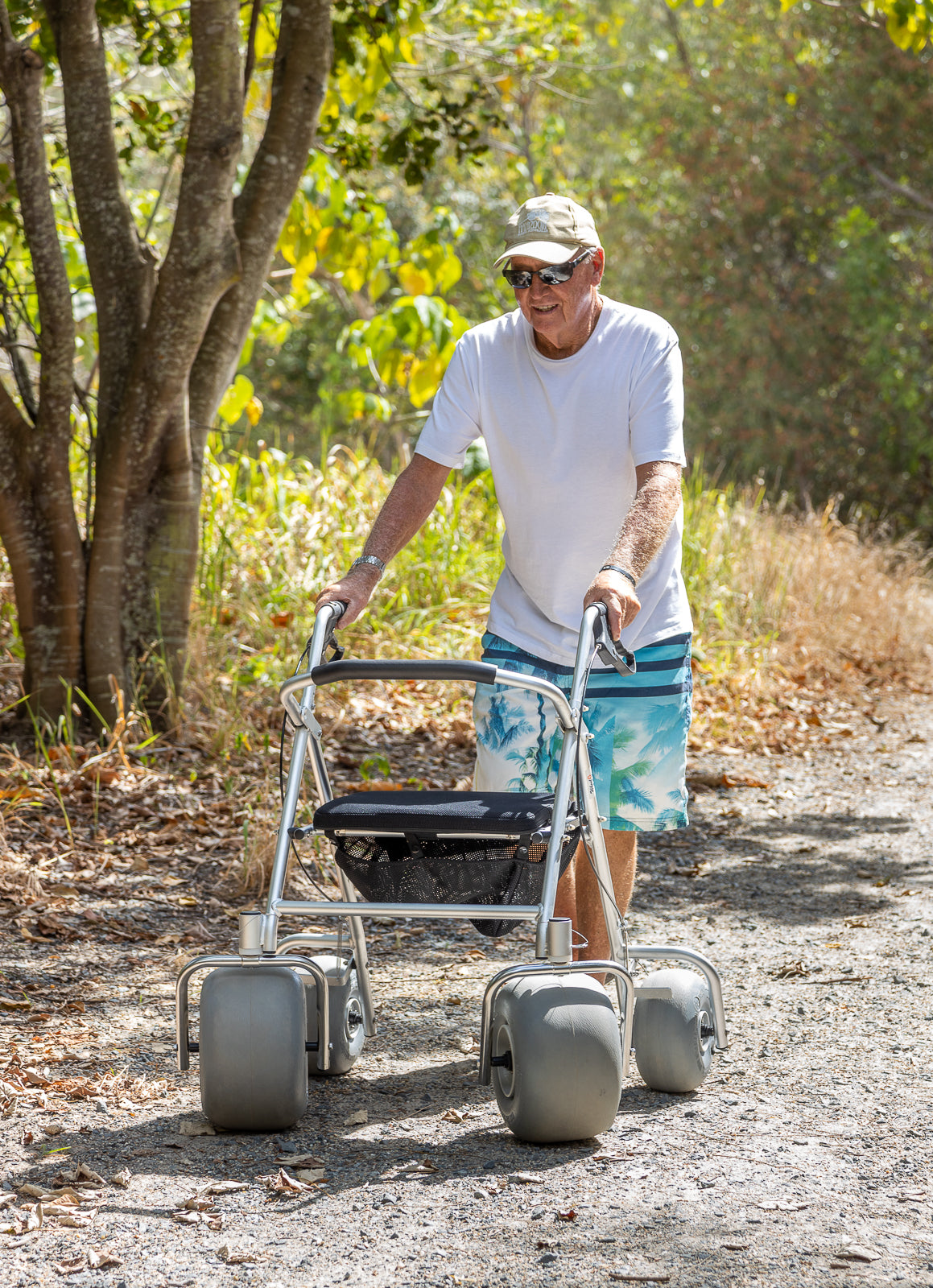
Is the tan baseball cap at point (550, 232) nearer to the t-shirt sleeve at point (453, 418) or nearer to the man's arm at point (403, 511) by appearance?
the t-shirt sleeve at point (453, 418)

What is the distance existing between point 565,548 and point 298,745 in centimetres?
92

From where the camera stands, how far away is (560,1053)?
272 centimetres

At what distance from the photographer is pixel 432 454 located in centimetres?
360

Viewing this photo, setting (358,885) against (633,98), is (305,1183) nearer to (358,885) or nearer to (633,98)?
(358,885)

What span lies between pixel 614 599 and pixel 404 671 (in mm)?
554

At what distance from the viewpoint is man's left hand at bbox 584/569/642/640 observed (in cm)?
296

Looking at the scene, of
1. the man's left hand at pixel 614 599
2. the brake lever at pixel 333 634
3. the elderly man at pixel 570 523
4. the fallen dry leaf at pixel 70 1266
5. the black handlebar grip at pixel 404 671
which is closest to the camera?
the fallen dry leaf at pixel 70 1266

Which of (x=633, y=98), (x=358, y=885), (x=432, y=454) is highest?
(x=633, y=98)

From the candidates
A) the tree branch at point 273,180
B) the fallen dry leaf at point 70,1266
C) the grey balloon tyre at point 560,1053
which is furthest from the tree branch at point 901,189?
the fallen dry leaf at point 70,1266

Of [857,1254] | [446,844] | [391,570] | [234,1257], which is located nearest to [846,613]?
[391,570]

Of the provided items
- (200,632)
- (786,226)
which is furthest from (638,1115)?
(786,226)

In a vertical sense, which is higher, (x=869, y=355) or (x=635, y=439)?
(x=869, y=355)

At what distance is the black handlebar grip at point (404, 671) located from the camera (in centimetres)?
263

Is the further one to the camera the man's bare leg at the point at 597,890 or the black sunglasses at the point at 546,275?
the man's bare leg at the point at 597,890
